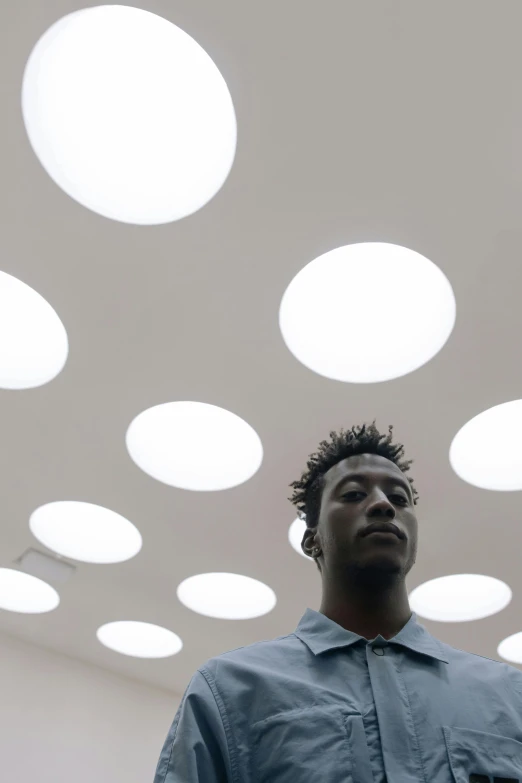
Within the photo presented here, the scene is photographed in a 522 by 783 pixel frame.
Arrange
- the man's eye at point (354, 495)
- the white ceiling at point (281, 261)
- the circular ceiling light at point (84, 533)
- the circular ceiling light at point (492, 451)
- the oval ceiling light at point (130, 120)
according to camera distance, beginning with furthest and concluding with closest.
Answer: the circular ceiling light at point (84, 533) → the circular ceiling light at point (492, 451) → the oval ceiling light at point (130, 120) → the white ceiling at point (281, 261) → the man's eye at point (354, 495)

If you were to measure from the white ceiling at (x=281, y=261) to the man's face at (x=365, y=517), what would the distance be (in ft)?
5.48

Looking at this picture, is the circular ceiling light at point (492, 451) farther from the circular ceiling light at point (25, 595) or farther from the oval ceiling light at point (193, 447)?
the circular ceiling light at point (25, 595)

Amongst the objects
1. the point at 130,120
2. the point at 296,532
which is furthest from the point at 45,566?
the point at 130,120

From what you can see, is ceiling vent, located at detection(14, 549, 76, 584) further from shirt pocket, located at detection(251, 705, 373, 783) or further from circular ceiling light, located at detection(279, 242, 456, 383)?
shirt pocket, located at detection(251, 705, 373, 783)

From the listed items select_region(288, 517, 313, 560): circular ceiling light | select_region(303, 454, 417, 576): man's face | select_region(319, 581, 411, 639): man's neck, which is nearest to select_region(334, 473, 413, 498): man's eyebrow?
select_region(303, 454, 417, 576): man's face

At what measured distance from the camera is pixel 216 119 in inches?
124

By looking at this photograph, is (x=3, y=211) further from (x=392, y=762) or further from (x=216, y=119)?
(x=392, y=762)

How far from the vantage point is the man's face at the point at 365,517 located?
5.98 ft

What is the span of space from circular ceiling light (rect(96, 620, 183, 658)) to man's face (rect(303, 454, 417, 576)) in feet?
20.8

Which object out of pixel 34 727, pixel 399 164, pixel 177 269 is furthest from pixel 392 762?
pixel 34 727

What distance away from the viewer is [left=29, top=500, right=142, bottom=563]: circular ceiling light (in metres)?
6.16

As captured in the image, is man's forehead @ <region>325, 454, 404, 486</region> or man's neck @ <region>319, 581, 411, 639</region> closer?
man's neck @ <region>319, 581, 411, 639</region>

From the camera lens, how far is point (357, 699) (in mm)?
1494

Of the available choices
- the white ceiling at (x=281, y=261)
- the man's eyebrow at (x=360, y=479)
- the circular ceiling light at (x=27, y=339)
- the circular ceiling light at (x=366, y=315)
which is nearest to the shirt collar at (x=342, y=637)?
the man's eyebrow at (x=360, y=479)
